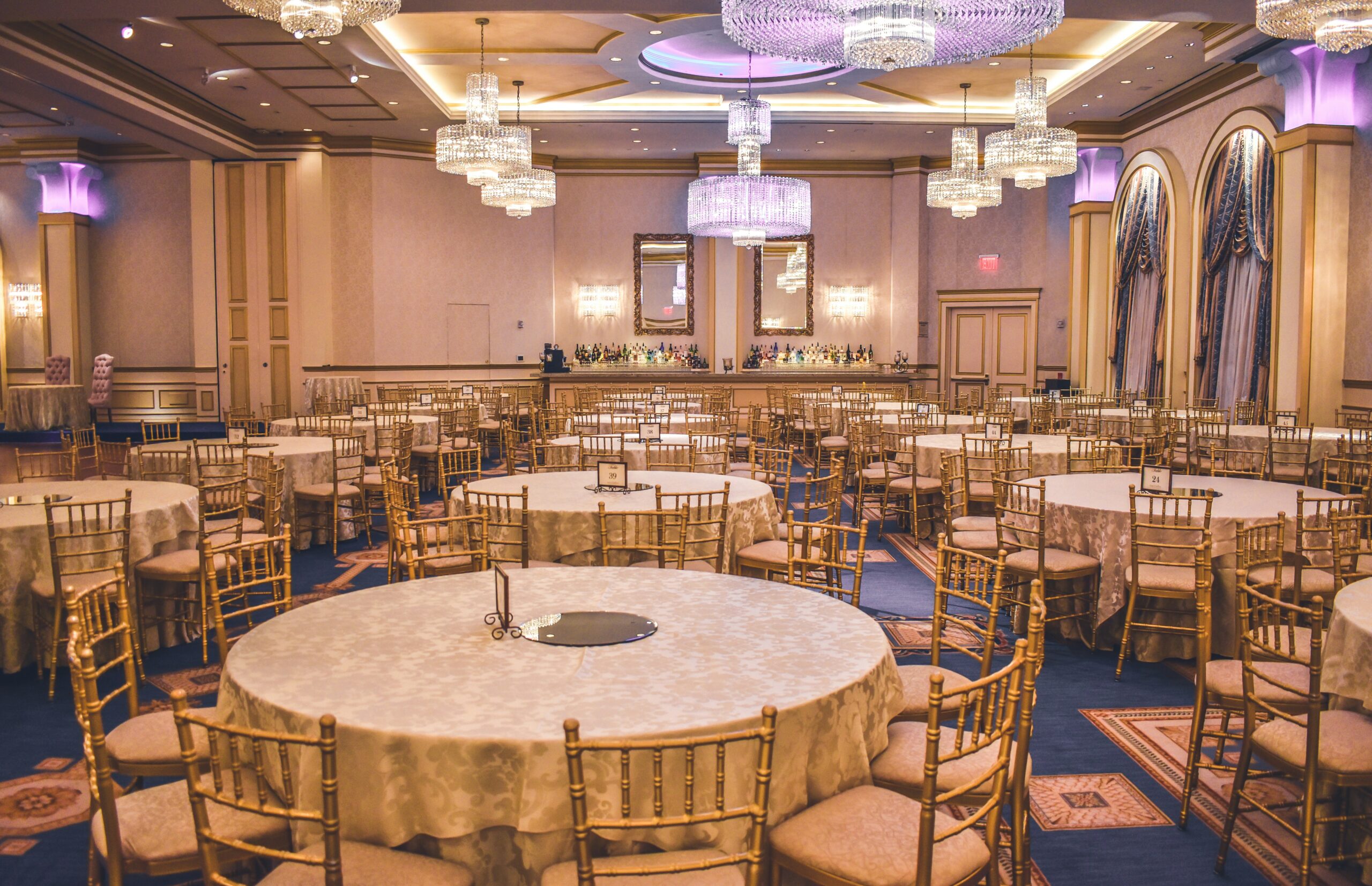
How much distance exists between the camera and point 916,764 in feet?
8.50

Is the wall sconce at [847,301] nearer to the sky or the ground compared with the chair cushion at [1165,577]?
nearer to the sky

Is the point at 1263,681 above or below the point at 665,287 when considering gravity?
below

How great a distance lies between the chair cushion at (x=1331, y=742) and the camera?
109 inches

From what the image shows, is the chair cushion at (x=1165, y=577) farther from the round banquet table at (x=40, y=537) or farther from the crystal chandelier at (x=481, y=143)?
the crystal chandelier at (x=481, y=143)

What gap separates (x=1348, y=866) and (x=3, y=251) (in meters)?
20.1

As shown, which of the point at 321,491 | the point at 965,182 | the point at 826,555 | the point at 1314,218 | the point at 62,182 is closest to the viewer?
the point at 826,555

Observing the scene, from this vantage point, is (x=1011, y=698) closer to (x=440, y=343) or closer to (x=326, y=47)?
(x=326, y=47)

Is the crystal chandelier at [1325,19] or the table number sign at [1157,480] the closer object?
the crystal chandelier at [1325,19]

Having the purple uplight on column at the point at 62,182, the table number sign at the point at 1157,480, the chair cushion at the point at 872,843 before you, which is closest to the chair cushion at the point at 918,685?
the chair cushion at the point at 872,843

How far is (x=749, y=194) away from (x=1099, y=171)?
286 inches

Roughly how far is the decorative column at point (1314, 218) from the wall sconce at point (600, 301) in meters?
10.2

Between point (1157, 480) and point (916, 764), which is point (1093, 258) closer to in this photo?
point (1157, 480)

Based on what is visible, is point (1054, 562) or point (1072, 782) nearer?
point (1072, 782)

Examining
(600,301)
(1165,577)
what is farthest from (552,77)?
(1165,577)
